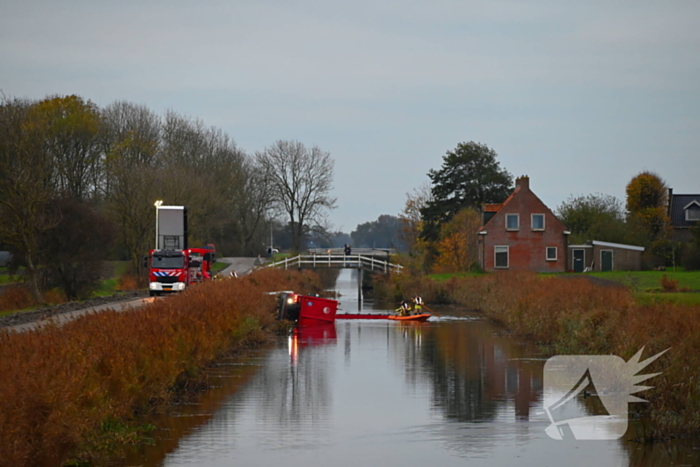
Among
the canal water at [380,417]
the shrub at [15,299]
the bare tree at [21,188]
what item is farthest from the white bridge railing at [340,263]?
the canal water at [380,417]

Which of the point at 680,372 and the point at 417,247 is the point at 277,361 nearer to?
the point at 680,372

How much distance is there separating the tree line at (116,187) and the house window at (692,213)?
1406 inches

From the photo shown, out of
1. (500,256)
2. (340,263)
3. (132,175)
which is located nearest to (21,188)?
(132,175)

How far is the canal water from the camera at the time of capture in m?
13.2

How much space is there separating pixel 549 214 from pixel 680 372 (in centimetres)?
5050

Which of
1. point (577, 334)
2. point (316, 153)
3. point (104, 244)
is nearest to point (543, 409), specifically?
point (577, 334)

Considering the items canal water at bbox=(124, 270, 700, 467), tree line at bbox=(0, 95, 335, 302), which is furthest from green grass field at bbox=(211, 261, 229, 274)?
canal water at bbox=(124, 270, 700, 467)

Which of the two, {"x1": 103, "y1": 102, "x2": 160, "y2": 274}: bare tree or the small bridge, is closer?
{"x1": 103, "y1": 102, "x2": 160, "y2": 274}: bare tree

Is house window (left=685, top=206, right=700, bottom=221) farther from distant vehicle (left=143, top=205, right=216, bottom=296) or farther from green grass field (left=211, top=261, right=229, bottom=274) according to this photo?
distant vehicle (left=143, top=205, right=216, bottom=296)

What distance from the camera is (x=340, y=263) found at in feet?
226

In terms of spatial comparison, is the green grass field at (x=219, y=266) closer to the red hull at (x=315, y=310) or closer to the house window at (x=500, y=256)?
the house window at (x=500, y=256)
